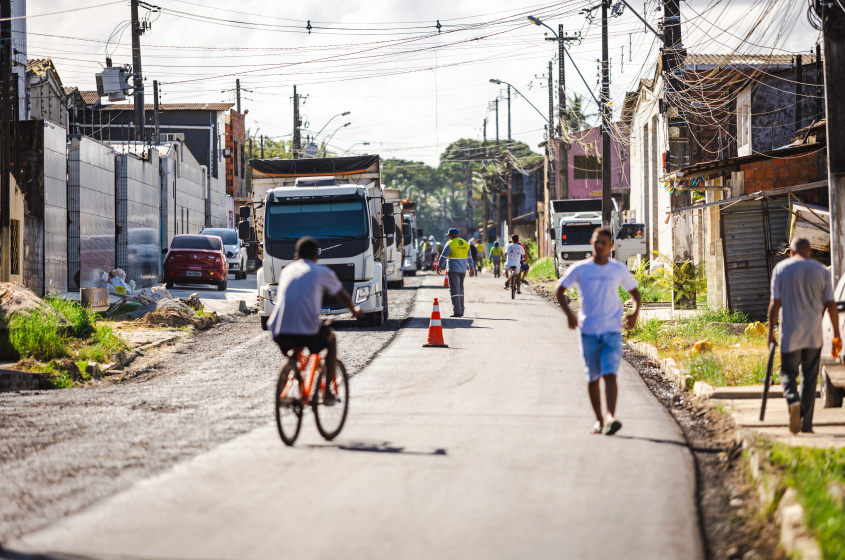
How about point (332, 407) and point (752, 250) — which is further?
point (752, 250)

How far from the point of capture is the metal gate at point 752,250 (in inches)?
799

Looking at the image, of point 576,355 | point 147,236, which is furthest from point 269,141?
point 576,355

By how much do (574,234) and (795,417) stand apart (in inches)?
1288

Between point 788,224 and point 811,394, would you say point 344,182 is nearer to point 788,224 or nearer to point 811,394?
point 788,224

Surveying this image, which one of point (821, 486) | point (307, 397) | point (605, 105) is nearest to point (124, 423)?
point (307, 397)

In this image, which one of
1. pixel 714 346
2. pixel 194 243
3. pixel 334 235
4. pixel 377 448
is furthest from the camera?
pixel 194 243

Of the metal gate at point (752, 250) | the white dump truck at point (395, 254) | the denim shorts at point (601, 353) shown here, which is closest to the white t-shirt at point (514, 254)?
the white dump truck at point (395, 254)

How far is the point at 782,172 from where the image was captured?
21.0 m

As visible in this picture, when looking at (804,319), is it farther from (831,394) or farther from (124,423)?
(124,423)

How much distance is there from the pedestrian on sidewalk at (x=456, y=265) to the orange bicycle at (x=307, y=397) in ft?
44.1

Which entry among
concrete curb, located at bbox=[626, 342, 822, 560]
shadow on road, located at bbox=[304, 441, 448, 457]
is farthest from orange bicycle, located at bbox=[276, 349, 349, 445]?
concrete curb, located at bbox=[626, 342, 822, 560]

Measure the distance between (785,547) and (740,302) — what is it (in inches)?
621

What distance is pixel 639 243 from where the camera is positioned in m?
41.5

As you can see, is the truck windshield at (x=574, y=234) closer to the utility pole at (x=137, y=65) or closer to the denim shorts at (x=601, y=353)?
the utility pole at (x=137, y=65)
